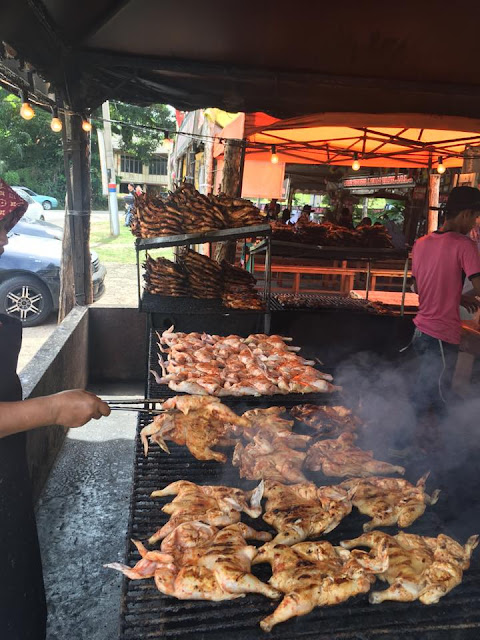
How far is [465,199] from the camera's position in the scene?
4.58 meters

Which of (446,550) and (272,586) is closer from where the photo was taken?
(272,586)

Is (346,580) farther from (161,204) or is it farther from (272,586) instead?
(161,204)

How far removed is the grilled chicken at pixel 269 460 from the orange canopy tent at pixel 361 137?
4.80m

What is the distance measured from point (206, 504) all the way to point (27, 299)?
9.69 m

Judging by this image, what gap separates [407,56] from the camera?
4.67 m

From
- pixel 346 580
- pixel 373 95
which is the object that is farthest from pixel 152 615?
pixel 373 95

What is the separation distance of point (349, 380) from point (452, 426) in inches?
44.7

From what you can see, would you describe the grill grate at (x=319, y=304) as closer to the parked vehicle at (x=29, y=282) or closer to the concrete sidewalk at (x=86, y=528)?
the concrete sidewalk at (x=86, y=528)

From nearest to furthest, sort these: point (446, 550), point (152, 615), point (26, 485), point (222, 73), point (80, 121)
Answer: point (152, 615) → point (446, 550) → point (26, 485) → point (222, 73) → point (80, 121)

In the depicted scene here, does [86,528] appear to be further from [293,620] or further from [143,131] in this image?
[143,131]

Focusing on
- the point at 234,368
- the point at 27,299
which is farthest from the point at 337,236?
the point at 27,299

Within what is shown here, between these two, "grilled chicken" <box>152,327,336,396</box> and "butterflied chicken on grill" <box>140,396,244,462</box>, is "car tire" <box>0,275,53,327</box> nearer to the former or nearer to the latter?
"grilled chicken" <box>152,327,336,396</box>

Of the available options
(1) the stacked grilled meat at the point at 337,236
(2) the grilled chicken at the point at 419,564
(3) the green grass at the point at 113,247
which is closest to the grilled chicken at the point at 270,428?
(2) the grilled chicken at the point at 419,564

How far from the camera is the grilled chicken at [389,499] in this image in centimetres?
251
